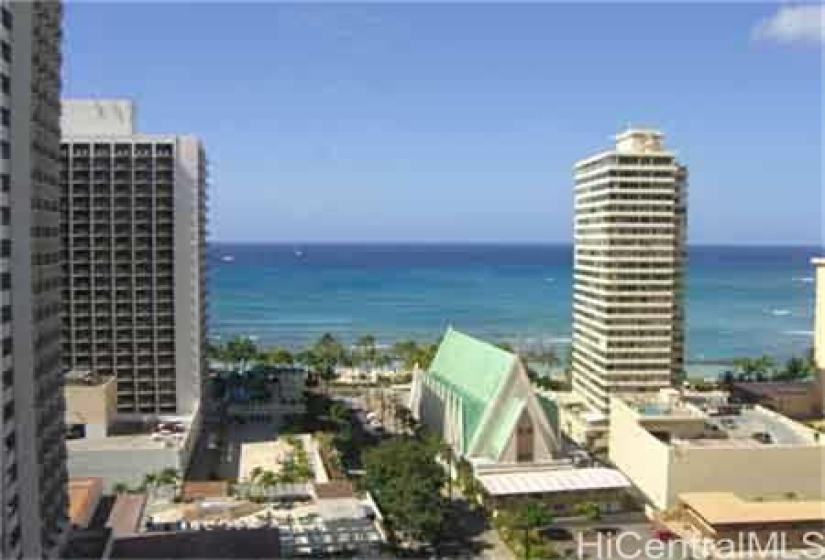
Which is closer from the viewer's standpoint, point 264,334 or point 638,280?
point 638,280

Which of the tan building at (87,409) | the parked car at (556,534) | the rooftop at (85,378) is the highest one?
the rooftop at (85,378)

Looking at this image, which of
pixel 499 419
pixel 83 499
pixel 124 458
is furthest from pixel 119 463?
pixel 499 419

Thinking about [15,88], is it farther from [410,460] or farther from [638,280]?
[638,280]

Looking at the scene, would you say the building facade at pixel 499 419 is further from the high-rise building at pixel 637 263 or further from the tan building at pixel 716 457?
the high-rise building at pixel 637 263

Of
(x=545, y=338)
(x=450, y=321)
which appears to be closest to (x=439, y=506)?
(x=545, y=338)

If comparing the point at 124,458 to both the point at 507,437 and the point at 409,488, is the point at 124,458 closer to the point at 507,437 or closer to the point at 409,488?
the point at 409,488

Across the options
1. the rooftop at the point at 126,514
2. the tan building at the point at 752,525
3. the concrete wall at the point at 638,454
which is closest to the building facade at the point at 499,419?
the concrete wall at the point at 638,454
